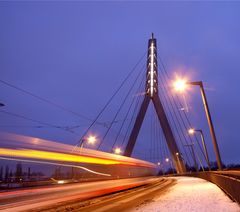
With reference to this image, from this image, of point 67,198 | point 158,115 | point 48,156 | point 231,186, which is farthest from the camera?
point 158,115

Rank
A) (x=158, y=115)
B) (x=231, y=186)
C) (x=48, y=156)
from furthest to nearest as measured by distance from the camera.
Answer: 1. (x=158, y=115)
2. (x=48, y=156)
3. (x=231, y=186)

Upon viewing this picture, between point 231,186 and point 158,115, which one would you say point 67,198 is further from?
point 158,115

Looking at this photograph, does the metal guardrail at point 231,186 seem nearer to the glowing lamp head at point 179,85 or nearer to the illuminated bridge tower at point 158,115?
the glowing lamp head at point 179,85

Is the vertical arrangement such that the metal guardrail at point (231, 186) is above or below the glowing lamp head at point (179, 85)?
below

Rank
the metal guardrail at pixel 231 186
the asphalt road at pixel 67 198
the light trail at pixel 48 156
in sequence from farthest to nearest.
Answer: the light trail at pixel 48 156
the asphalt road at pixel 67 198
the metal guardrail at pixel 231 186

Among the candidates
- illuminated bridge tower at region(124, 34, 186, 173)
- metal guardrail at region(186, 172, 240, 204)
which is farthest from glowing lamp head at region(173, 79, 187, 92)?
illuminated bridge tower at region(124, 34, 186, 173)

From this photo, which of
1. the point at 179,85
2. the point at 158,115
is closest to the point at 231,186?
the point at 179,85

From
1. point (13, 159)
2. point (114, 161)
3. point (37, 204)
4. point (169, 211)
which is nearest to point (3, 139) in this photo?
point (13, 159)

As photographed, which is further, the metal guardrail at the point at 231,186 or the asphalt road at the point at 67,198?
the asphalt road at the point at 67,198

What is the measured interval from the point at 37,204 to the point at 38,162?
2.19m

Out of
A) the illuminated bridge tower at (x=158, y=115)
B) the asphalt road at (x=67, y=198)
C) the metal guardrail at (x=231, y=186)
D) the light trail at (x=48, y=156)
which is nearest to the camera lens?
the metal guardrail at (x=231, y=186)

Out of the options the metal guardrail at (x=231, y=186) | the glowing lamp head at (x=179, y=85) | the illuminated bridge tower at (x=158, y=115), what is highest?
the illuminated bridge tower at (x=158, y=115)

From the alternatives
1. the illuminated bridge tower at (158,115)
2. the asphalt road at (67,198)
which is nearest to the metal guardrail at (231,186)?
the asphalt road at (67,198)

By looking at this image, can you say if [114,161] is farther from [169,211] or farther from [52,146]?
[169,211]
